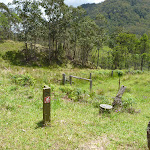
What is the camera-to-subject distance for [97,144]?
3.41m

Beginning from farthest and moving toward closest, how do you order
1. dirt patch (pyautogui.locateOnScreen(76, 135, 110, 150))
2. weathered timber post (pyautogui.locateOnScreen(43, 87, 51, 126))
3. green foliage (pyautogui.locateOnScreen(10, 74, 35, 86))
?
1. green foliage (pyautogui.locateOnScreen(10, 74, 35, 86))
2. weathered timber post (pyautogui.locateOnScreen(43, 87, 51, 126))
3. dirt patch (pyautogui.locateOnScreen(76, 135, 110, 150))

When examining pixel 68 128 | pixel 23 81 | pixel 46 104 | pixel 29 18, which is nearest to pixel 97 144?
pixel 68 128

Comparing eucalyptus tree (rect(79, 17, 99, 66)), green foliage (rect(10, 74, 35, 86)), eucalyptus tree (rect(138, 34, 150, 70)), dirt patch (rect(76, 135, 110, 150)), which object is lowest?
dirt patch (rect(76, 135, 110, 150))

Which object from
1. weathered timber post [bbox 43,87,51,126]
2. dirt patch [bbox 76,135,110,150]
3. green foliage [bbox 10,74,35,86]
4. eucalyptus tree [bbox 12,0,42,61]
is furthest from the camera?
eucalyptus tree [bbox 12,0,42,61]

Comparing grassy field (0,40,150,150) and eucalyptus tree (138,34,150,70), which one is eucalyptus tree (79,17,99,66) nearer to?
eucalyptus tree (138,34,150,70)

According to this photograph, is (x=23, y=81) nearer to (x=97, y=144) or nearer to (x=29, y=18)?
(x=97, y=144)

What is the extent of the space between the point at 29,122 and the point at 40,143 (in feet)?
3.69

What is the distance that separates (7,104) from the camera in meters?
5.20

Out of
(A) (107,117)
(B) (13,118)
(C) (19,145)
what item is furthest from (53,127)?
(A) (107,117)

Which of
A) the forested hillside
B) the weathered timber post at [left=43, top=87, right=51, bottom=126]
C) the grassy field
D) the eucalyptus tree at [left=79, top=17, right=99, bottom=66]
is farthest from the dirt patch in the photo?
the eucalyptus tree at [left=79, top=17, right=99, bottom=66]

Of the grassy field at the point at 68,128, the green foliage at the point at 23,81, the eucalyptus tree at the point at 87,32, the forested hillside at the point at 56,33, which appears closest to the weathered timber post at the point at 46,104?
the grassy field at the point at 68,128

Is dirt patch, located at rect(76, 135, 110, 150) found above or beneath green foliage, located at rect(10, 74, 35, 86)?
beneath

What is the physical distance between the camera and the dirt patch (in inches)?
128

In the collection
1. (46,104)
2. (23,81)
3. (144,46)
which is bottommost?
(23,81)
